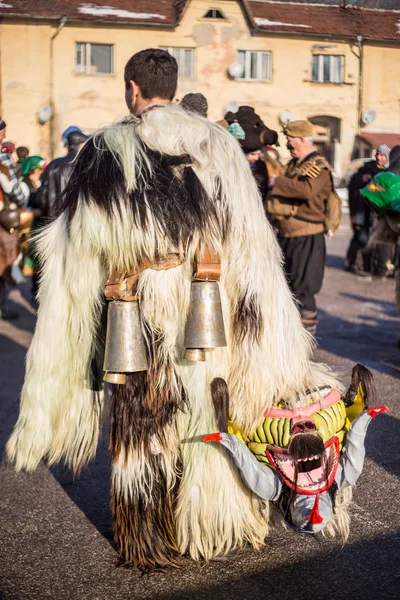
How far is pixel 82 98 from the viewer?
7.94m

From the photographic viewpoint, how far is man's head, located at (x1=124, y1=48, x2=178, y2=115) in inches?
110

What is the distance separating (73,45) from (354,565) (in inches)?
208

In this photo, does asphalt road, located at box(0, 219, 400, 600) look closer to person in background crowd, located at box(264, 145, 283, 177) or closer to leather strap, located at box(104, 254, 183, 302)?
leather strap, located at box(104, 254, 183, 302)

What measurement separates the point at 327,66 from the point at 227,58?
165 cm

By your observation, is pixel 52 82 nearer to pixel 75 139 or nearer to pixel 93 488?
pixel 75 139

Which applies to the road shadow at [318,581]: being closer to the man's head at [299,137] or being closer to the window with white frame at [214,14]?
the man's head at [299,137]

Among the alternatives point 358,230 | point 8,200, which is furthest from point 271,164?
point 358,230

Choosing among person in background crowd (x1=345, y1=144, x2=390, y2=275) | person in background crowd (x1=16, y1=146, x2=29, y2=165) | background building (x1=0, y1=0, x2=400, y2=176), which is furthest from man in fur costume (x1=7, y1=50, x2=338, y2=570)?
person in background crowd (x1=16, y1=146, x2=29, y2=165)

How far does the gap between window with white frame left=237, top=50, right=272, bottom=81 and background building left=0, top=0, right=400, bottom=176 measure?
1 centimetres

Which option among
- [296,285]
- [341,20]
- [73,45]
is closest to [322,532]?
[296,285]

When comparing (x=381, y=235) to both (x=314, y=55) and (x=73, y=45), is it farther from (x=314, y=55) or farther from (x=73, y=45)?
(x=73, y=45)

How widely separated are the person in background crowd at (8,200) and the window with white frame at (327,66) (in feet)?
9.28

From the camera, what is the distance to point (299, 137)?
20.7 feet

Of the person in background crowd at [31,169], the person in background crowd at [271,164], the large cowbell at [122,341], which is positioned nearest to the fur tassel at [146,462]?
the large cowbell at [122,341]
